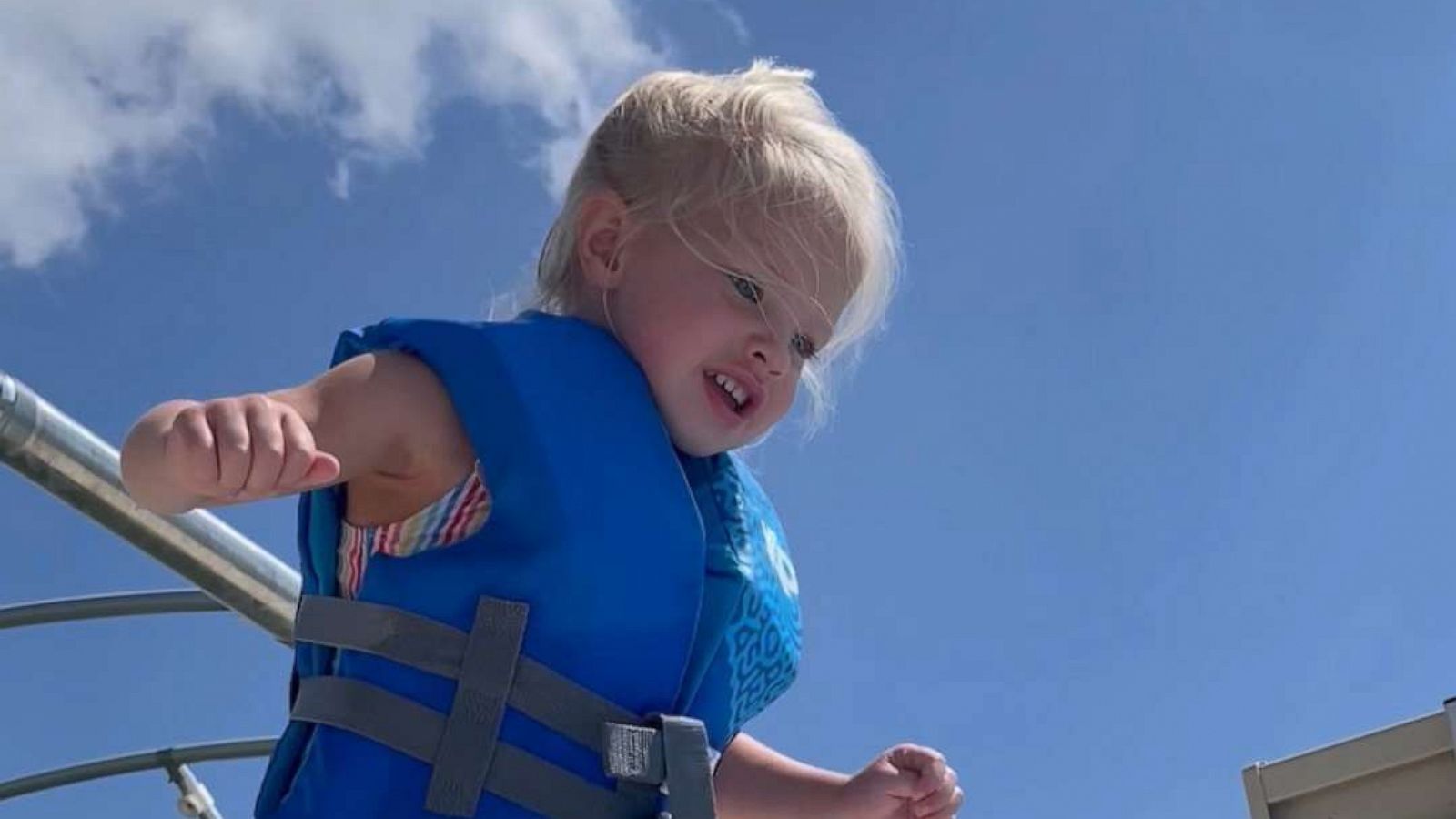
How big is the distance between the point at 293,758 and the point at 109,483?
2.24 feet

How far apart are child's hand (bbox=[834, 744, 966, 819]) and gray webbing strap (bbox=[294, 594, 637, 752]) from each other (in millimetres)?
451

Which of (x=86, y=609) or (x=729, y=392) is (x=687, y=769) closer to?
(x=729, y=392)

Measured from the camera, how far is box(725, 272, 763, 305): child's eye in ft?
5.47

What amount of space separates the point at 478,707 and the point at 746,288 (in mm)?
521

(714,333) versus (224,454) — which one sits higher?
(714,333)

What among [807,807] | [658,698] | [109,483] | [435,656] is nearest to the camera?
[435,656]

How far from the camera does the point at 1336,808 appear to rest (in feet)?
12.2

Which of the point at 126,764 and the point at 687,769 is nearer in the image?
the point at 687,769

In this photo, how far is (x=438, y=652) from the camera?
1.39 meters

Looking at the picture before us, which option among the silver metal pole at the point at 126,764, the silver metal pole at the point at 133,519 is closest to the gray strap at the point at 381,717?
the silver metal pole at the point at 133,519

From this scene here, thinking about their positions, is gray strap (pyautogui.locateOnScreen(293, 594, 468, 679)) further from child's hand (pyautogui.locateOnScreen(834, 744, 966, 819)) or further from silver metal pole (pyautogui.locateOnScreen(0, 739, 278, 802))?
silver metal pole (pyautogui.locateOnScreen(0, 739, 278, 802))

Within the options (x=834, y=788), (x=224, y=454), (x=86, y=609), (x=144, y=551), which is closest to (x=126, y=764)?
(x=86, y=609)

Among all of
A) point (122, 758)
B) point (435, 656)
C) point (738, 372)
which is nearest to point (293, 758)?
point (435, 656)

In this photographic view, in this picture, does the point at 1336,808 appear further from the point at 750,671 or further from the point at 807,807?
the point at 750,671
